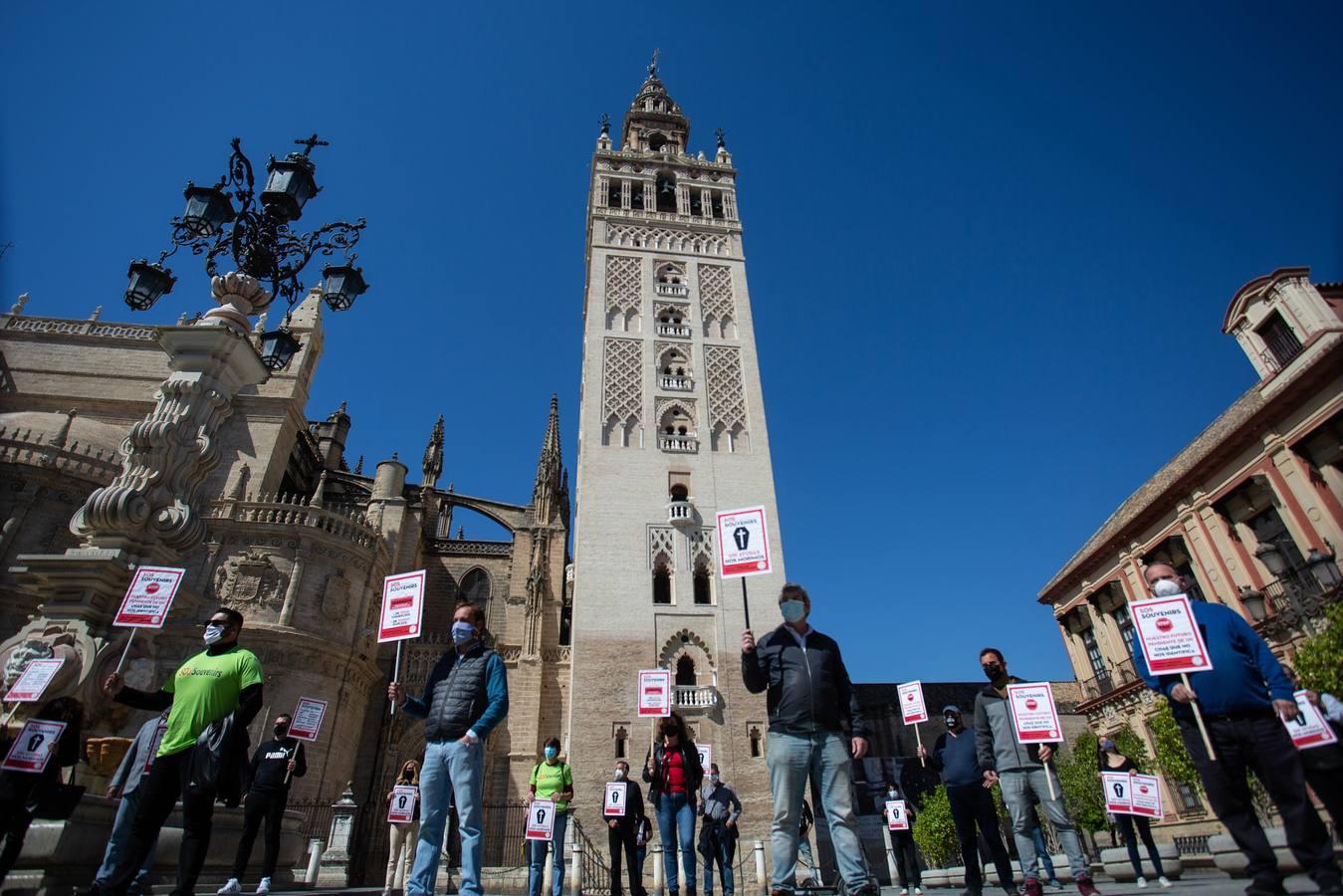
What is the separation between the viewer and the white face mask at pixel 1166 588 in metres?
4.43

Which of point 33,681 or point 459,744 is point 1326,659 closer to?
point 459,744

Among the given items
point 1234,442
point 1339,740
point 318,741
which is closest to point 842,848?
point 1339,740

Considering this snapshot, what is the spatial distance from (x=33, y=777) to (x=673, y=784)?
4644mm

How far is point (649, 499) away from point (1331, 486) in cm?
1484

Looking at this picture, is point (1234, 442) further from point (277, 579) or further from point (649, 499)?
point (277, 579)

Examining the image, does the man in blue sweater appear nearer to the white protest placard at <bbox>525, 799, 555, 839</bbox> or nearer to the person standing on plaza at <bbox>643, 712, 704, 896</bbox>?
the person standing on plaza at <bbox>643, 712, 704, 896</bbox>

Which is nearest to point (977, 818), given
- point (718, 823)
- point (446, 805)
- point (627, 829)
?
point (718, 823)

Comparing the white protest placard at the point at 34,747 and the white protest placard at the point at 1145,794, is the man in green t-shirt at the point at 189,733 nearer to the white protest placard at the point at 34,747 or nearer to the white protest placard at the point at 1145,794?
the white protest placard at the point at 34,747

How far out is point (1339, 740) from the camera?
11.7 feet

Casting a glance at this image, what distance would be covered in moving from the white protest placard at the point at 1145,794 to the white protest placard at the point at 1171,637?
3.48 meters

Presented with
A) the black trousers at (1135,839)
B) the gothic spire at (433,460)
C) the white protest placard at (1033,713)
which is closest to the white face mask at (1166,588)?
the white protest placard at (1033,713)

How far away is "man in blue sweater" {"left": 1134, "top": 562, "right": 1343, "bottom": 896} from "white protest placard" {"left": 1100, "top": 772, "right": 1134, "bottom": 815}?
383cm

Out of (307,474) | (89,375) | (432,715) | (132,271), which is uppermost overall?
(89,375)

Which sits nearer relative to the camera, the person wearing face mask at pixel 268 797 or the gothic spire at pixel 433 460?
the person wearing face mask at pixel 268 797
